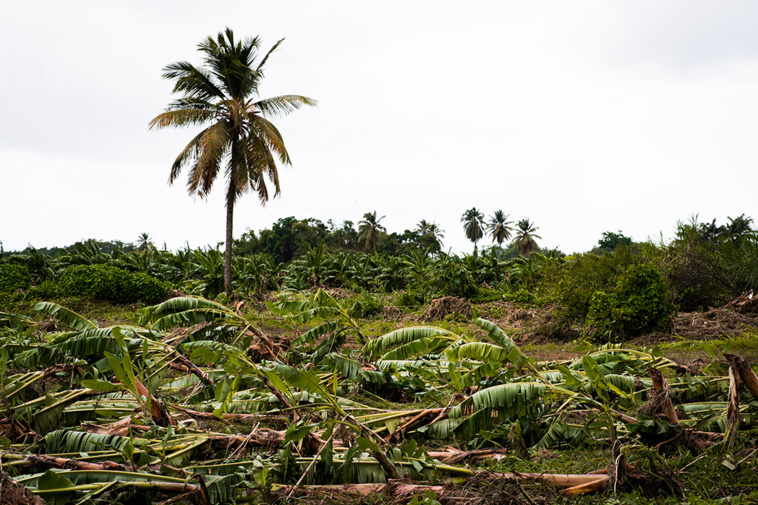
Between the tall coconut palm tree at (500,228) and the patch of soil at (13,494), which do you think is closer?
the patch of soil at (13,494)

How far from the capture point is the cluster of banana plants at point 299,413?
2592 millimetres

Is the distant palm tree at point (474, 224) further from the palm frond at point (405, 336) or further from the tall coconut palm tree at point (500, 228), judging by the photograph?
the palm frond at point (405, 336)

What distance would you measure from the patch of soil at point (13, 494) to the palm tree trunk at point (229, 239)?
15783mm

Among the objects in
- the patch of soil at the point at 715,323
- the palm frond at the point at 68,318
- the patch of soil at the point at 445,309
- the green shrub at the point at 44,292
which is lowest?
the patch of soil at the point at 715,323

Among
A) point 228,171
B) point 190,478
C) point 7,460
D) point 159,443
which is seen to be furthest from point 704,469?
point 228,171

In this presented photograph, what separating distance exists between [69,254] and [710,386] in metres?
22.0

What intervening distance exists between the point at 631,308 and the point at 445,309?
227 inches

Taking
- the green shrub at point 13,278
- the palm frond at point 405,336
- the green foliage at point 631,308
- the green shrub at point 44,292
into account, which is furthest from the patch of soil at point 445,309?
the green shrub at point 13,278

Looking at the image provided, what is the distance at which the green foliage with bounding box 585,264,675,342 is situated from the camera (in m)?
9.98

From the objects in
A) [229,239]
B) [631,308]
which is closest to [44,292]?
[229,239]

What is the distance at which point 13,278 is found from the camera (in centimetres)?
1722

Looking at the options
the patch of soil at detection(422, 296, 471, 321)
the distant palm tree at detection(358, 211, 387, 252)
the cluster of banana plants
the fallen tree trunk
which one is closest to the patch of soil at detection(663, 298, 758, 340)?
the patch of soil at detection(422, 296, 471, 321)

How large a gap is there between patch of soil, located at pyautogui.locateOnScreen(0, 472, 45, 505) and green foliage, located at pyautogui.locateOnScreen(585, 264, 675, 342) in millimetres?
9802

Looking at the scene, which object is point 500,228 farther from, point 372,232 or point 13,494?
point 13,494
